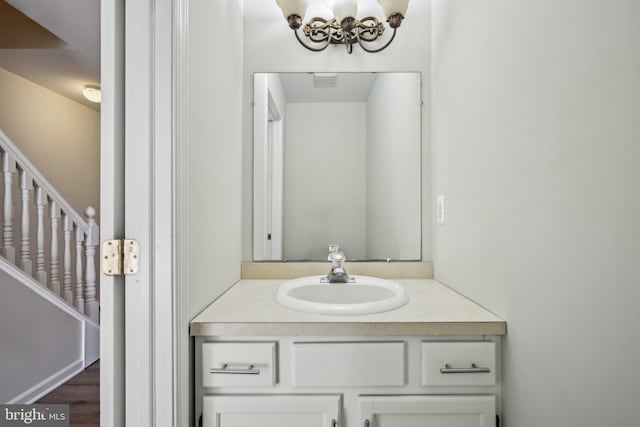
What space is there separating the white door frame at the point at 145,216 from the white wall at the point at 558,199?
0.91 m

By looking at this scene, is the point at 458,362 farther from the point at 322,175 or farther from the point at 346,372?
the point at 322,175

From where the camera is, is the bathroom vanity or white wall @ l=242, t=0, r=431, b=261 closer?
the bathroom vanity

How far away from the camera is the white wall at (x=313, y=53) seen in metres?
1.51

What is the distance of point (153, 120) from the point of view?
794 millimetres

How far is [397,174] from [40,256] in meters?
2.49

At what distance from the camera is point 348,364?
2.89ft

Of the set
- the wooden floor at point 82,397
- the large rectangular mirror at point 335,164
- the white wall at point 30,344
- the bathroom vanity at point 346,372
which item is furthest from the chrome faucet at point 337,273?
the white wall at point 30,344

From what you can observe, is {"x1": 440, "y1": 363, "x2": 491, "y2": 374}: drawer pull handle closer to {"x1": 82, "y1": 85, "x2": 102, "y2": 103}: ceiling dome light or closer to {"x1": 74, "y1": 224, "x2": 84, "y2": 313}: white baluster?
{"x1": 74, "y1": 224, "x2": 84, "y2": 313}: white baluster

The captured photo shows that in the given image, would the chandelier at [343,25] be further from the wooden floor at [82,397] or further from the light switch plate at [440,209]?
the wooden floor at [82,397]

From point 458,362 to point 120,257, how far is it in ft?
3.20

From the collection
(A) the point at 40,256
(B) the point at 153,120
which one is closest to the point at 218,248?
(B) the point at 153,120

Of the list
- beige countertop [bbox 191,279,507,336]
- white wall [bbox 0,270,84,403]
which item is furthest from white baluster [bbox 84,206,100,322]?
beige countertop [bbox 191,279,507,336]

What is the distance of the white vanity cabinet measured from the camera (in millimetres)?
873

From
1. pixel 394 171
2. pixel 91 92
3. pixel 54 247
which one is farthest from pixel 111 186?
pixel 91 92
